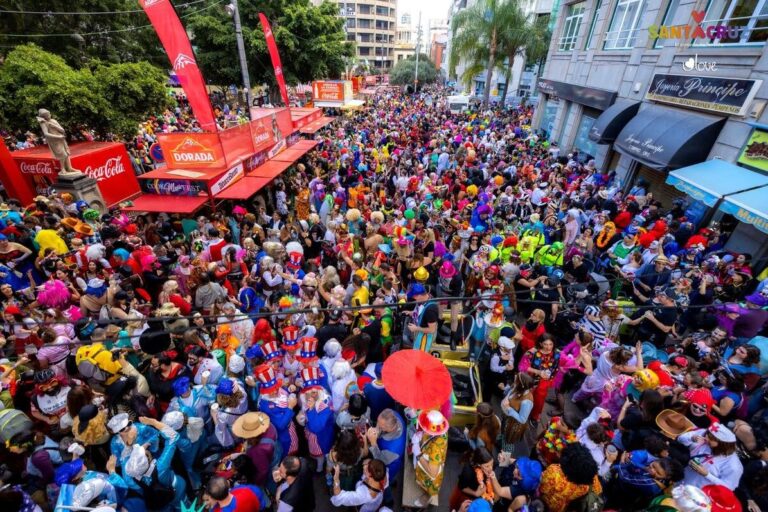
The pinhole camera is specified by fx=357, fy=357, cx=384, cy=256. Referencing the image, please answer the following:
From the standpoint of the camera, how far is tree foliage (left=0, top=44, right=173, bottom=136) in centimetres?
1183

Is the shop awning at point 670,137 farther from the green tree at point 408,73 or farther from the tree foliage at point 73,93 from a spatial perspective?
the green tree at point 408,73

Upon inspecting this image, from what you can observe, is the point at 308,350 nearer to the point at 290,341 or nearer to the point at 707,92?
the point at 290,341

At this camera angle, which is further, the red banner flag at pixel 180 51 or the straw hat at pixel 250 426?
the red banner flag at pixel 180 51

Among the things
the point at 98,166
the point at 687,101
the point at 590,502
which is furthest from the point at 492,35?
the point at 590,502

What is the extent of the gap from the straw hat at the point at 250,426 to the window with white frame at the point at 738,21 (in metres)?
12.2

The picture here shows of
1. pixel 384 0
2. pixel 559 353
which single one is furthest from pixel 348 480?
pixel 384 0

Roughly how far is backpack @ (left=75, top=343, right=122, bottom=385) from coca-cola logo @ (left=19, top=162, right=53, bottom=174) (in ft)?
26.7

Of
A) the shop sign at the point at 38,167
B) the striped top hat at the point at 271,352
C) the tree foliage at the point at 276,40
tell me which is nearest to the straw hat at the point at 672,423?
the striped top hat at the point at 271,352

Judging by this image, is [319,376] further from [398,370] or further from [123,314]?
[123,314]

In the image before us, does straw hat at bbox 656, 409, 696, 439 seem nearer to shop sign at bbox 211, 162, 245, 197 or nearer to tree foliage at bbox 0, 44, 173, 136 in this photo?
shop sign at bbox 211, 162, 245, 197

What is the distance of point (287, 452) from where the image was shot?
3.99m

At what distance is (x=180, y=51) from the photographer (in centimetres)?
803

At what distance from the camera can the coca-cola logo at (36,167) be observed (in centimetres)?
944

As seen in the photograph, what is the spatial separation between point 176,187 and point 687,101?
13.6m
